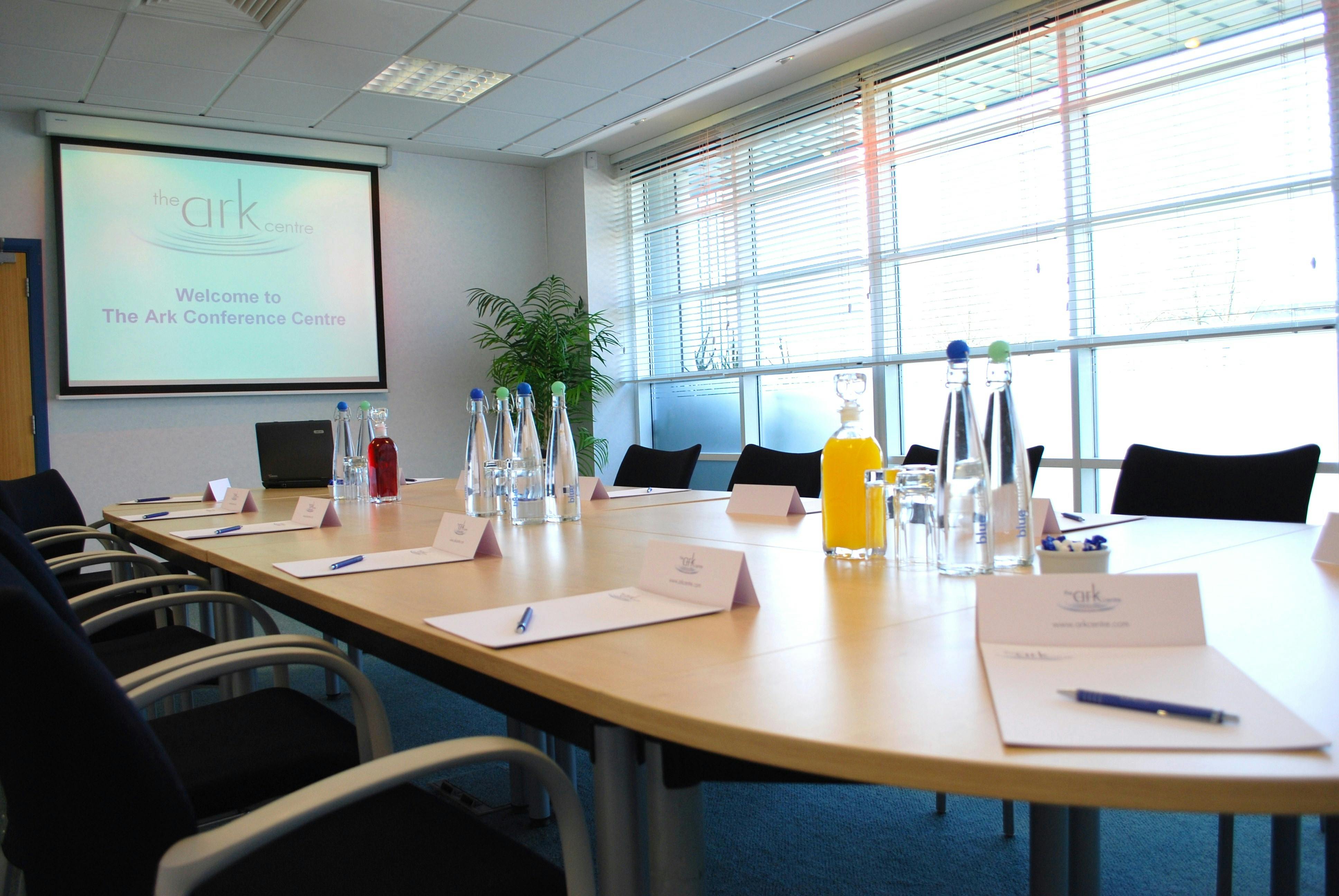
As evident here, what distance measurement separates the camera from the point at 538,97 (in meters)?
6.00

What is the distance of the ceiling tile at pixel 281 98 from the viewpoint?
5594mm

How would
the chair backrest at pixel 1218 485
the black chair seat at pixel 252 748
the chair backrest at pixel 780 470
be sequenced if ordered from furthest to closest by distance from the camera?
the chair backrest at pixel 780 470 < the chair backrest at pixel 1218 485 < the black chair seat at pixel 252 748

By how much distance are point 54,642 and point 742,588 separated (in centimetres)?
76

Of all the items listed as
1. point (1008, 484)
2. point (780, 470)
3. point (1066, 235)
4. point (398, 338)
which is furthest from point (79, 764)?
point (398, 338)

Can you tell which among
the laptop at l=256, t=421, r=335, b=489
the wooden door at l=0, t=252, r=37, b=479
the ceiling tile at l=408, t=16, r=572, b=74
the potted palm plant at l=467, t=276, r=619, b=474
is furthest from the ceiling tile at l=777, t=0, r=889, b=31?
the wooden door at l=0, t=252, r=37, b=479

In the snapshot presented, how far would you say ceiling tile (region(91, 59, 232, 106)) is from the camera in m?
5.22

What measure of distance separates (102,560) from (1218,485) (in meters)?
2.98

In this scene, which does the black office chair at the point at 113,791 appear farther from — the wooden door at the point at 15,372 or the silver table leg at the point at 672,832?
the wooden door at the point at 15,372

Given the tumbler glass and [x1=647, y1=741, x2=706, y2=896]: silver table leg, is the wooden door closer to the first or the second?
the tumbler glass

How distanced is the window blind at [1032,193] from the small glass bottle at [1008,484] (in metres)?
3.41

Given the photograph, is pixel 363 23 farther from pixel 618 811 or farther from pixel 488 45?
pixel 618 811

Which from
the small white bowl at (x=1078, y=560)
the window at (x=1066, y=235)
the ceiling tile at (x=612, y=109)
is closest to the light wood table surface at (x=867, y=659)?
the small white bowl at (x=1078, y=560)

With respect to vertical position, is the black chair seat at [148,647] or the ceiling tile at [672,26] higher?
the ceiling tile at [672,26]

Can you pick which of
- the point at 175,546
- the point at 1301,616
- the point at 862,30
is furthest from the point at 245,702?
the point at 862,30
